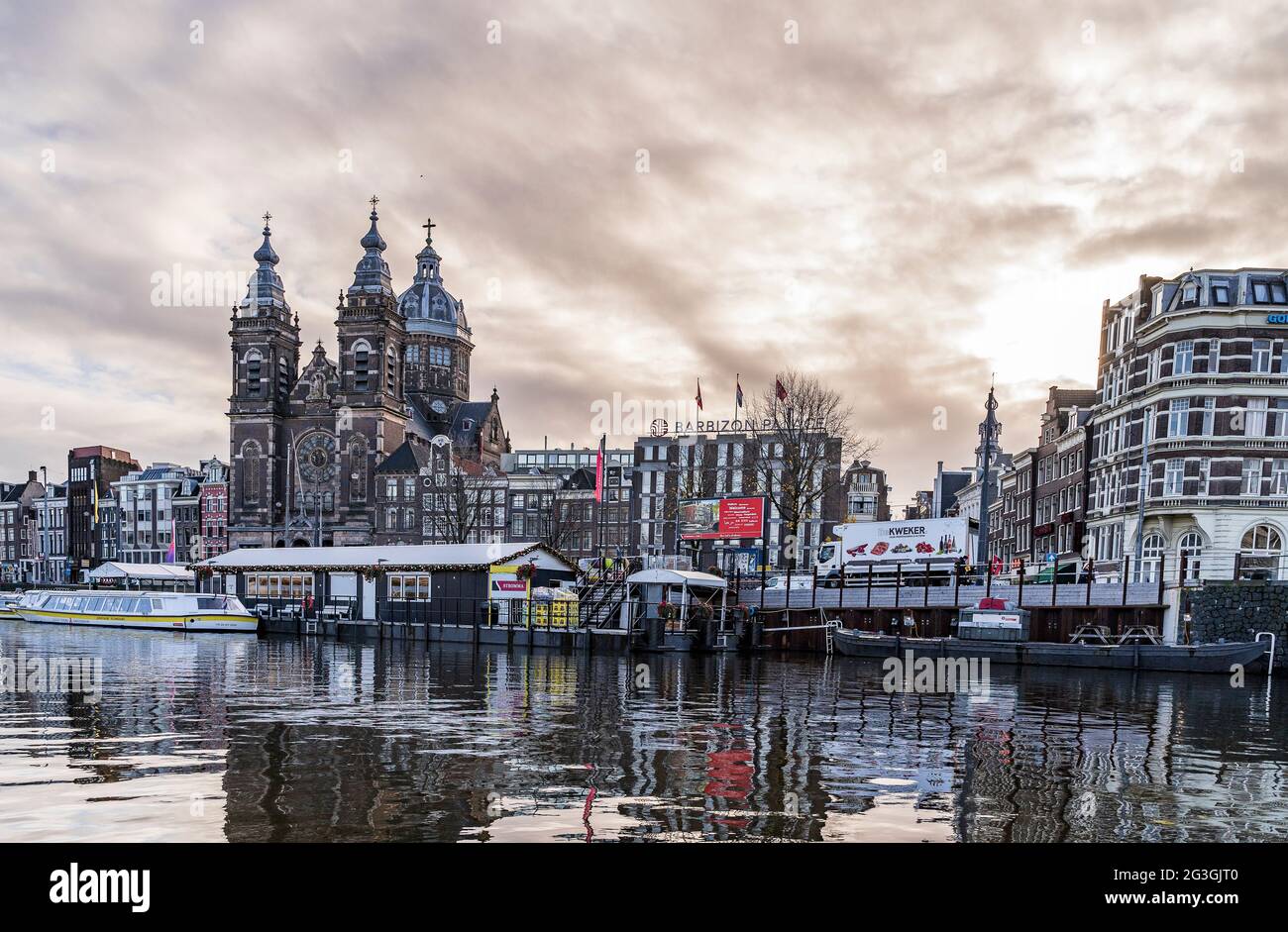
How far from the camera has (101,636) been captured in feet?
189

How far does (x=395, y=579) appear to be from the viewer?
62.0m

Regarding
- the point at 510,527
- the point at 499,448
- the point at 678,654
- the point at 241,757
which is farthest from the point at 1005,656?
the point at 499,448

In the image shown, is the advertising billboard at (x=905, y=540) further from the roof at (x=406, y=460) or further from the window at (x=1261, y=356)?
the roof at (x=406, y=460)

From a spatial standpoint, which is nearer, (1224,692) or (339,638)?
(1224,692)

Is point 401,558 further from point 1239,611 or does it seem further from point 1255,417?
point 1255,417

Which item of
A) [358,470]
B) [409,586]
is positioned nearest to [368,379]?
[358,470]

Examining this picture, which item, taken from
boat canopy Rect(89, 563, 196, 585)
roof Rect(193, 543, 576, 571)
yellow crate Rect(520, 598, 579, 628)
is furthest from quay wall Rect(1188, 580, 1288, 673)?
boat canopy Rect(89, 563, 196, 585)

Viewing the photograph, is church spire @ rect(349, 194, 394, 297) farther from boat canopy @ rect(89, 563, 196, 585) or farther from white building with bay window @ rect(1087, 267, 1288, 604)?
white building with bay window @ rect(1087, 267, 1288, 604)

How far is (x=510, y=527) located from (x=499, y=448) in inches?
1325

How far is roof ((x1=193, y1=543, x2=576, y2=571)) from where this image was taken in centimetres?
5931

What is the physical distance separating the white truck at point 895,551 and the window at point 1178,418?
38.5 feet

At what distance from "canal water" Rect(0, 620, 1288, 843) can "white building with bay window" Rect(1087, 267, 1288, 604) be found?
21.6 metres

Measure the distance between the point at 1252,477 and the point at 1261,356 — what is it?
6.38m
